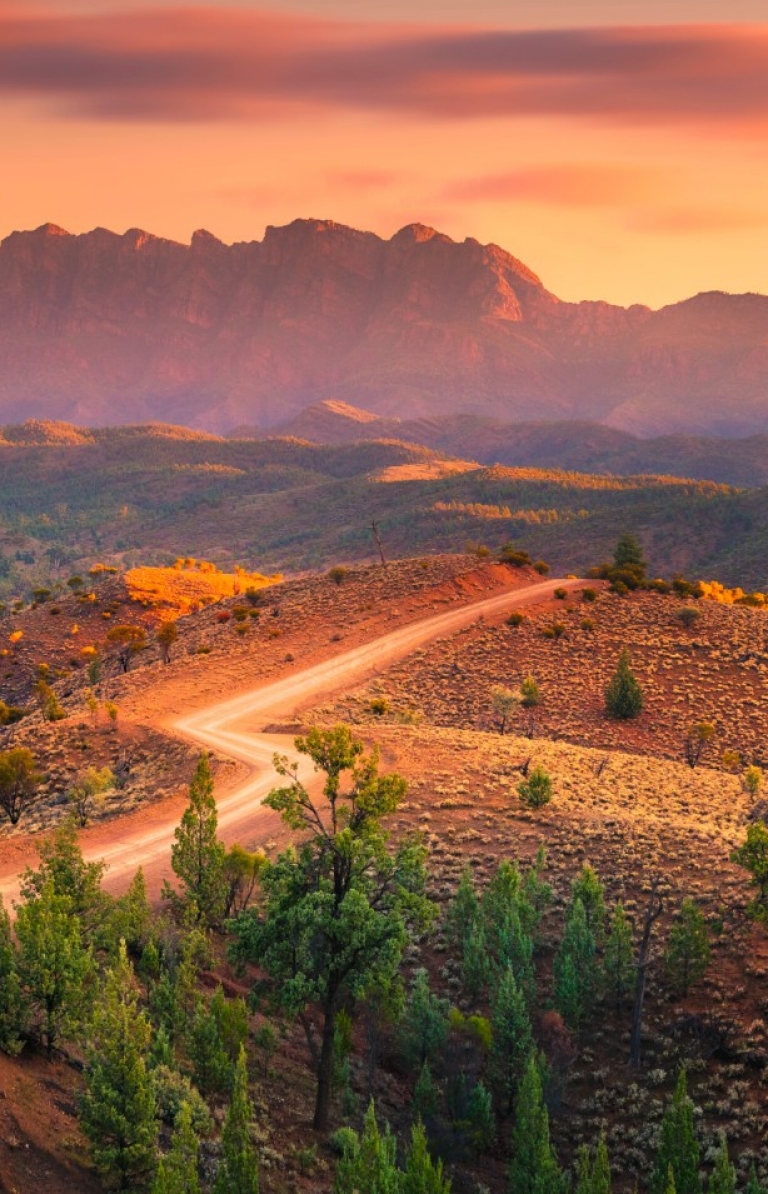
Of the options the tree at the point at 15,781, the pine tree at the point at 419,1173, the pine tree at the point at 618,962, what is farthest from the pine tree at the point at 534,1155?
the tree at the point at 15,781

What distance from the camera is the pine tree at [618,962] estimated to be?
33812 millimetres

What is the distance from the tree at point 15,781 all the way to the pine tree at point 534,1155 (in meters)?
29.3

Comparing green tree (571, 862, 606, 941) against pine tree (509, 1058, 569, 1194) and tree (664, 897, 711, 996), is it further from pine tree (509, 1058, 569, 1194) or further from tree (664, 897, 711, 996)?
pine tree (509, 1058, 569, 1194)

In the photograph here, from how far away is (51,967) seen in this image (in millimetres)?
23922

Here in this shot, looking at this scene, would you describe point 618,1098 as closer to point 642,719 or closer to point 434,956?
point 434,956

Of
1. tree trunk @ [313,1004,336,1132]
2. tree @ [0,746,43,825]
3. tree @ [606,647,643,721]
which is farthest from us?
tree @ [606,647,643,721]

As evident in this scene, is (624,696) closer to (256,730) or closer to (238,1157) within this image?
(256,730)

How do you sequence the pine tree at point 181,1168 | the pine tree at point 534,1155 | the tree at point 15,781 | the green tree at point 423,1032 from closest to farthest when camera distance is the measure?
the pine tree at point 181,1168 < the pine tree at point 534,1155 < the green tree at point 423,1032 < the tree at point 15,781

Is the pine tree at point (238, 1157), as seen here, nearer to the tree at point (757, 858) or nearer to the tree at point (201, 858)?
the tree at point (201, 858)

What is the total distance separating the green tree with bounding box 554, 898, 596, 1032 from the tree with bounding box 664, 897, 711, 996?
7.90 ft

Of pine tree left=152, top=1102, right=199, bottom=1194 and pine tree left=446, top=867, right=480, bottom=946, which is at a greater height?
pine tree left=152, top=1102, right=199, bottom=1194

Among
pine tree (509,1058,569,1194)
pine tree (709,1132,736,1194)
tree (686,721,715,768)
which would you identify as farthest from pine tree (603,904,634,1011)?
tree (686,721,715,768)

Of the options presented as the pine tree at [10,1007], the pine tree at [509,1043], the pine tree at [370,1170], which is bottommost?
the pine tree at [509,1043]

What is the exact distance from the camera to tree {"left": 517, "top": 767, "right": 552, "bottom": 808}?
4516cm
